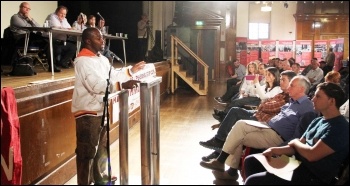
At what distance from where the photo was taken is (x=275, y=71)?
3.83m

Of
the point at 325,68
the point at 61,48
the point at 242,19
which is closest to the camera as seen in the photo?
the point at 61,48

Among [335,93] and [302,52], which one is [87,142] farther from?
[302,52]

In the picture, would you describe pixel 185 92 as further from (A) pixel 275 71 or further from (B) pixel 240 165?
(B) pixel 240 165

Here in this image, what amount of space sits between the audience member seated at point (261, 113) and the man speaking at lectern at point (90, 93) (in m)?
1.31

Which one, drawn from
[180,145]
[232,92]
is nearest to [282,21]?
[232,92]

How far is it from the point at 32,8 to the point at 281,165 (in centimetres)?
648

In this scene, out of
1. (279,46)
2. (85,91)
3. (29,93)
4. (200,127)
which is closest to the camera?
(85,91)

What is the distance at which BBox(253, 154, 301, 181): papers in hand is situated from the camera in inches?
77.6

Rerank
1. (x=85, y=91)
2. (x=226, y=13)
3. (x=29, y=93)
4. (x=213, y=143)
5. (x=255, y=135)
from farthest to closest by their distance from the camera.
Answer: (x=226, y=13)
(x=213, y=143)
(x=255, y=135)
(x=29, y=93)
(x=85, y=91)

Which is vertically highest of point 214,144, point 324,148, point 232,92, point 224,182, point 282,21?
point 282,21

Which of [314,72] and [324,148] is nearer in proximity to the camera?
[324,148]

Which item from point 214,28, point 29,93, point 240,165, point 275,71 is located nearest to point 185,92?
point 214,28

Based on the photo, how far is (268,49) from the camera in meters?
11.7

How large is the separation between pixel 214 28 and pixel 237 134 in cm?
954
